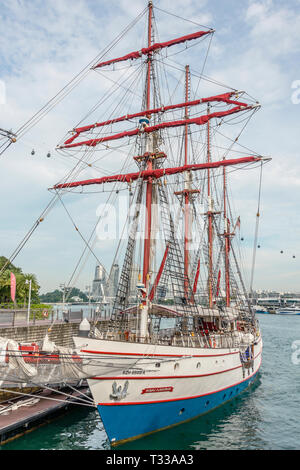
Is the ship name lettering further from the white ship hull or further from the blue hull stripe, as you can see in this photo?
the blue hull stripe

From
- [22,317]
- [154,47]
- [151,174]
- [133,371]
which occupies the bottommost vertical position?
[133,371]

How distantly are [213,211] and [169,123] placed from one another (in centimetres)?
1131

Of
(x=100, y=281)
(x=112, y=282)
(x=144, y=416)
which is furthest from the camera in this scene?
(x=100, y=281)

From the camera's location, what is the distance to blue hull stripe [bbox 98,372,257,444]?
1212 centimetres

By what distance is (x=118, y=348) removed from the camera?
12.3 m

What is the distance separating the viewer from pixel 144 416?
12875 millimetres

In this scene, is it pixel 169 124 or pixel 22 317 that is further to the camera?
pixel 22 317

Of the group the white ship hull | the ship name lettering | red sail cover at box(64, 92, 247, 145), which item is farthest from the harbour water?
red sail cover at box(64, 92, 247, 145)

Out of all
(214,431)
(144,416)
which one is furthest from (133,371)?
(214,431)

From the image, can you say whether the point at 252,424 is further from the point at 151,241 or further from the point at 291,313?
the point at 291,313

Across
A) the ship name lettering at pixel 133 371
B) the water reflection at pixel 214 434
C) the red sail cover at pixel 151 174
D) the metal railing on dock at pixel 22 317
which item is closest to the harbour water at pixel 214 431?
the water reflection at pixel 214 434

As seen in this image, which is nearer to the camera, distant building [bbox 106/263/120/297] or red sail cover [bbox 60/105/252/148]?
distant building [bbox 106/263/120/297]

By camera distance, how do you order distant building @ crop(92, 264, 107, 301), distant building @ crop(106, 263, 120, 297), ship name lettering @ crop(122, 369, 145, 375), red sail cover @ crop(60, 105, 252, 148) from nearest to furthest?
ship name lettering @ crop(122, 369, 145, 375)
distant building @ crop(106, 263, 120, 297)
red sail cover @ crop(60, 105, 252, 148)
distant building @ crop(92, 264, 107, 301)

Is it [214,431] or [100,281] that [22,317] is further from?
[100,281]
